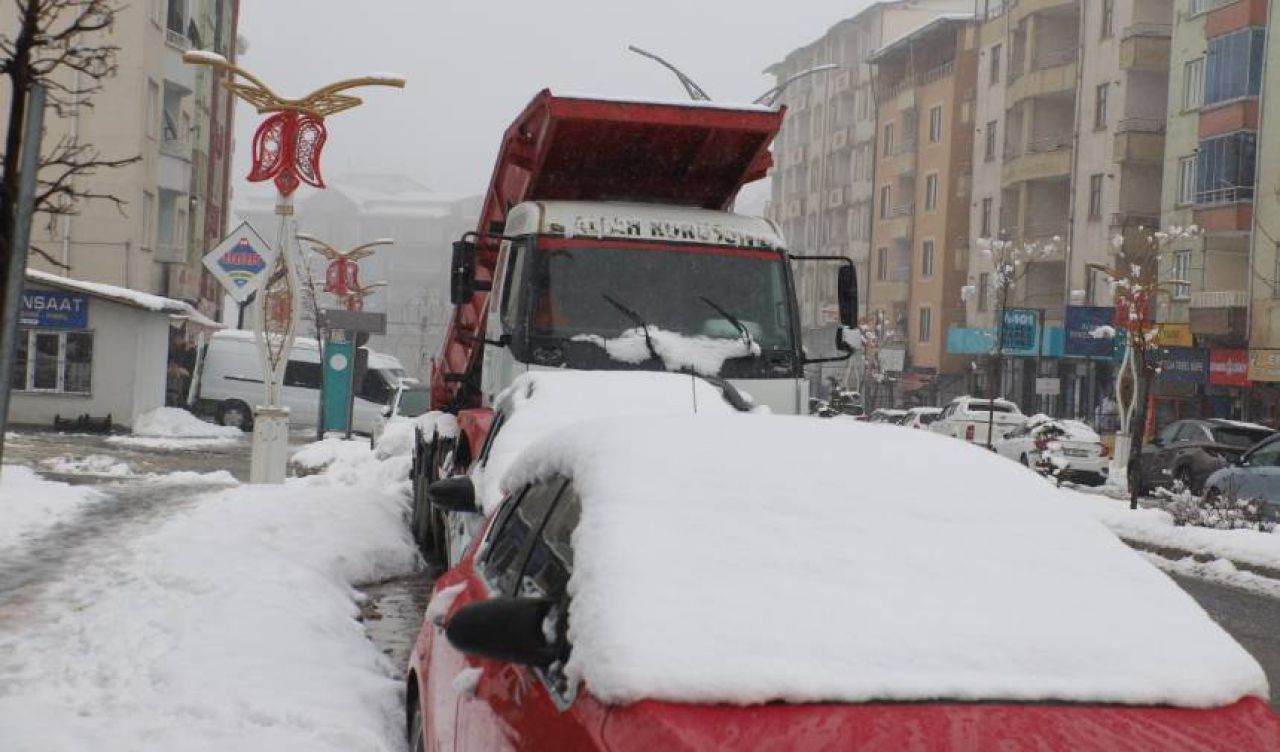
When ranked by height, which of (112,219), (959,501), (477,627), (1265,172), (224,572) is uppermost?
(1265,172)

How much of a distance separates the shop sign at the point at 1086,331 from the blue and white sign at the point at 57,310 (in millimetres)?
31982

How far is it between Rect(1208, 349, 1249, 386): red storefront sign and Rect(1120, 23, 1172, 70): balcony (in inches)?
504

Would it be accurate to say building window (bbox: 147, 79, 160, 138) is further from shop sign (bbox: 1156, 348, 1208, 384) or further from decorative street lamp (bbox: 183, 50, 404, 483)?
shop sign (bbox: 1156, 348, 1208, 384)

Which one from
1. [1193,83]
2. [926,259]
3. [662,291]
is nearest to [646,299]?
[662,291]

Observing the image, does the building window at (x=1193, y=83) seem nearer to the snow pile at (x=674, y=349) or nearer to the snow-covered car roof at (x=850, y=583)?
the snow pile at (x=674, y=349)

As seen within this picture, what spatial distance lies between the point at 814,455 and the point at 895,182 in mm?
75935

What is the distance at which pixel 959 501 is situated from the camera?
3971 mm

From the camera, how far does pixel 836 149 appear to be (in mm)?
89938

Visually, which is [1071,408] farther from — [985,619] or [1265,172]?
[985,619]

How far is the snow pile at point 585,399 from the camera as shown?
8.67 meters

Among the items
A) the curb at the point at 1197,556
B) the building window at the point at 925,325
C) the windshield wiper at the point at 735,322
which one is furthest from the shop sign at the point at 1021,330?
the windshield wiper at the point at 735,322

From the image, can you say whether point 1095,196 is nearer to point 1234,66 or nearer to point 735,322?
point 1234,66

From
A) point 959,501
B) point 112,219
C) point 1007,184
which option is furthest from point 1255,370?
point 959,501

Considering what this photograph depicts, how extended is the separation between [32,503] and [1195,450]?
21758 millimetres
